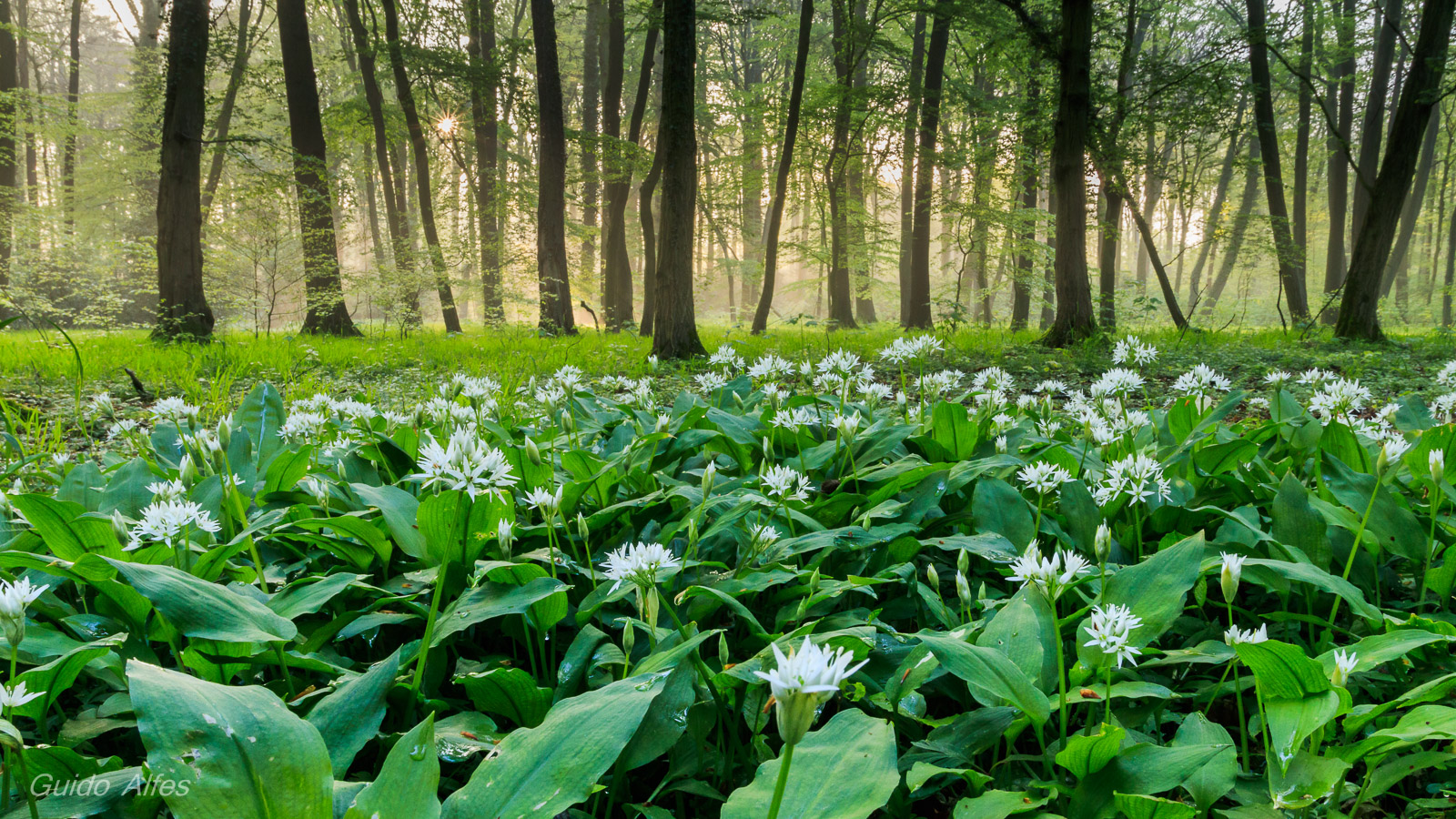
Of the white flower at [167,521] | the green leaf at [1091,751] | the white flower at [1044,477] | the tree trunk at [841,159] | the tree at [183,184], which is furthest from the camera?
the tree trunk at [841,159]

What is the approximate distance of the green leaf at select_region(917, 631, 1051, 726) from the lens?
1013 mm

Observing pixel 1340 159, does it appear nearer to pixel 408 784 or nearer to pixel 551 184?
pixel 551 184

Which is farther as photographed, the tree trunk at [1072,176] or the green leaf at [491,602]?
the tree trunk at [1072,176]

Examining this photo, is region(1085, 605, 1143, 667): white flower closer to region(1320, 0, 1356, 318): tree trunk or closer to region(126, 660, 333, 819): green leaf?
region(126, 660, 333, 819): green leaf

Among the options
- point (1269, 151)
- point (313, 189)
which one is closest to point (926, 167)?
point (1269, 151)

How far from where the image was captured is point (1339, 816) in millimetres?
Result: 913

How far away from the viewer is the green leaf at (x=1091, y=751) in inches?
36.6

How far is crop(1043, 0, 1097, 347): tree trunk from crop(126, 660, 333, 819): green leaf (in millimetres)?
8099

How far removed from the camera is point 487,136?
643 inches

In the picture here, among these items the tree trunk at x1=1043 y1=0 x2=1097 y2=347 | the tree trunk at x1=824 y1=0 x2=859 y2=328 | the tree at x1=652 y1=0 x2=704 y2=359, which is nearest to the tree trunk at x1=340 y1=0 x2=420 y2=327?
the tree at x1=652 y1=0 x2=704 y2=359

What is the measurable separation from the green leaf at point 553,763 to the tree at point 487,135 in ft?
37.0

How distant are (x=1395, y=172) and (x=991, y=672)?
10.6m

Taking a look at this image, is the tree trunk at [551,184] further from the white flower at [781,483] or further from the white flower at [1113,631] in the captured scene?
the white flower at [1113,631]

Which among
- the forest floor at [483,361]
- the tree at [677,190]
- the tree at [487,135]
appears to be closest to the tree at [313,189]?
the forest floor at [483,361]
